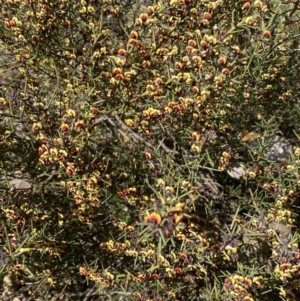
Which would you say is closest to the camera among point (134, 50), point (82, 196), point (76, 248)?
point (134, 50)

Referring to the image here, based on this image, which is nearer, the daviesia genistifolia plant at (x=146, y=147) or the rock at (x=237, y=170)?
the daviesia genistifolia plant at (x=146, y=147)

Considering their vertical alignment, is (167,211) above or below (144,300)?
above

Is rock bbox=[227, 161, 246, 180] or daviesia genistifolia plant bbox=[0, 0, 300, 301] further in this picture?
rock bbox=[227, 161, 246, 180]

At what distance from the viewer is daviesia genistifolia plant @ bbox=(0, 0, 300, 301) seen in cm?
242

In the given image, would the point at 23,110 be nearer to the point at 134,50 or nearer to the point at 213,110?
the point at 134,50

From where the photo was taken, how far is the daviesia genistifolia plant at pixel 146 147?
242cm

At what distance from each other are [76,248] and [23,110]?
110cm

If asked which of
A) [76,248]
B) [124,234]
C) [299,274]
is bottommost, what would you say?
[76,248]

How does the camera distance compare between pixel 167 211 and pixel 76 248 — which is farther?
pixel 76 248

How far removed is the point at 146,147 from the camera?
9.55 feet

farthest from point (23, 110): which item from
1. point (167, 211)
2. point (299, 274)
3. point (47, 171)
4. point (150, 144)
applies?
point (299, 274)

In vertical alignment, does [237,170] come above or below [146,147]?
below

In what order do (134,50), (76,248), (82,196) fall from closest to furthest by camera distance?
(134,50) < (82,196) < (76,248)

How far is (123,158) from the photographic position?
3195mm
